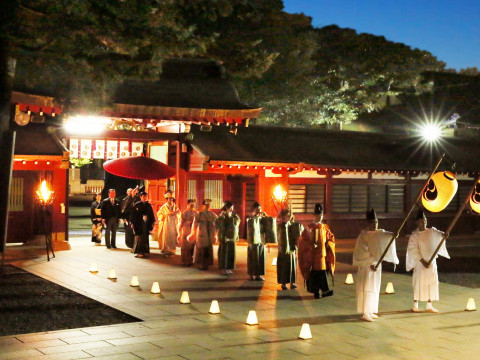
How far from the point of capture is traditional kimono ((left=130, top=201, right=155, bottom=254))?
17.1 m

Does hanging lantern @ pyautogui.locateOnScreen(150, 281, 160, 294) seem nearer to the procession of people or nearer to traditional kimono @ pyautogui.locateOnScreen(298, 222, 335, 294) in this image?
the procession of people

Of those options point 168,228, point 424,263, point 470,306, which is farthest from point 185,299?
point 168,228

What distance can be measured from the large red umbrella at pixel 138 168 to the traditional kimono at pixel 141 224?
127 cm

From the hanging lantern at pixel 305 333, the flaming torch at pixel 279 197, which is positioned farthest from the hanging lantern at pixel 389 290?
the flaming torch at pixel 279 197

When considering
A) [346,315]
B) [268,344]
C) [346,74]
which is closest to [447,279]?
[346,315]

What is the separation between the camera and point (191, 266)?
51.3 ft

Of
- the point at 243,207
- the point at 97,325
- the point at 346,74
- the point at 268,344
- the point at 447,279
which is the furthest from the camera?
the point at 346,74

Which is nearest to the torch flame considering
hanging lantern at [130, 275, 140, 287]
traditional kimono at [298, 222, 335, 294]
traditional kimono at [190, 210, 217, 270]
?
traditional kimono at [190, 210, 217, 270]

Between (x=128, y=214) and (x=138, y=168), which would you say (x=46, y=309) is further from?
(x=128, y=214)

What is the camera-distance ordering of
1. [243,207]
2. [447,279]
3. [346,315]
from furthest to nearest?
[243,207], [447,279], [346,315]

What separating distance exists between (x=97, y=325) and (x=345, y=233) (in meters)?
15.8

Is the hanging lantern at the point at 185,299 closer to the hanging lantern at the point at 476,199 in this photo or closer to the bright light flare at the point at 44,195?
the hanging lantern at the point at 476,199

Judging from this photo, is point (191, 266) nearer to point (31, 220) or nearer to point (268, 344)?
point (31, 220)

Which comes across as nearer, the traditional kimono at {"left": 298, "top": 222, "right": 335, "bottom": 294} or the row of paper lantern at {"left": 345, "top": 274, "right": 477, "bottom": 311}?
the row of paper lantern at {"left": 345, "top": 274, "right": 477, "bottom": 311}
